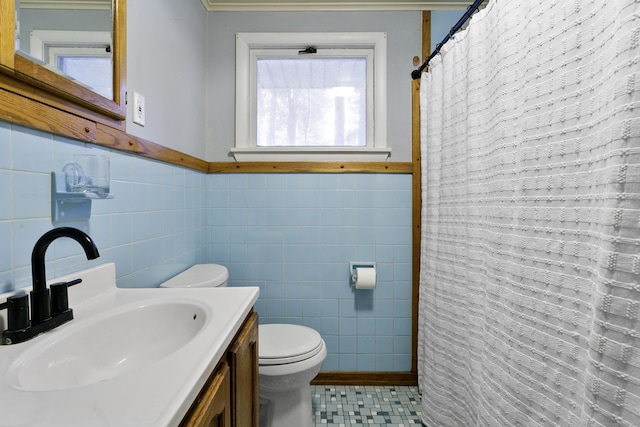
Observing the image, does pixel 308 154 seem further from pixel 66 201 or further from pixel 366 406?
pixel 366 406

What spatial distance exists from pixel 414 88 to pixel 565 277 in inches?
55.0

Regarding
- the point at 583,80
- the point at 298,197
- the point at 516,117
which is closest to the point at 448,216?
the point at 516,117

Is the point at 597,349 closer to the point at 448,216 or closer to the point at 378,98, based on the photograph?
the point at 448,216

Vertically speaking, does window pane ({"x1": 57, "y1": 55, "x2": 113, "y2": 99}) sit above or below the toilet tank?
above

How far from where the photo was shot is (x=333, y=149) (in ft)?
5.92

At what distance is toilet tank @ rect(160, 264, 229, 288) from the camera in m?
1.25

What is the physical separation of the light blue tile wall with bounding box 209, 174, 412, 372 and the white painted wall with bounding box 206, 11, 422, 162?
330 millimetres

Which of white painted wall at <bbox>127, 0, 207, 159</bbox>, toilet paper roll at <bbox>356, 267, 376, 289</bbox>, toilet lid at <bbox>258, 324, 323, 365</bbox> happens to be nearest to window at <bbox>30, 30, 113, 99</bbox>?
white painted wall at <bbox>127, 0, 207, 159</bbox>

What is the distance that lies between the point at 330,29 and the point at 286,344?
179cm

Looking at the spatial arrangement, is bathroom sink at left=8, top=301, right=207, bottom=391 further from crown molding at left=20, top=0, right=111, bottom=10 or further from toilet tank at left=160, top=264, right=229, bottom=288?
crown molding at left=20, top=0, right=111, bottom=10

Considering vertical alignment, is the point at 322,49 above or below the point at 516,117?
above

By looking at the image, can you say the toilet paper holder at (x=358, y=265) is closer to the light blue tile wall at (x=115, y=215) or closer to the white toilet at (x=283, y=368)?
the white toilet at (x=283, y=368)

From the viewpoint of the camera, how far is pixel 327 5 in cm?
177

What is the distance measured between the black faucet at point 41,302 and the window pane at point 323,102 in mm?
1348
